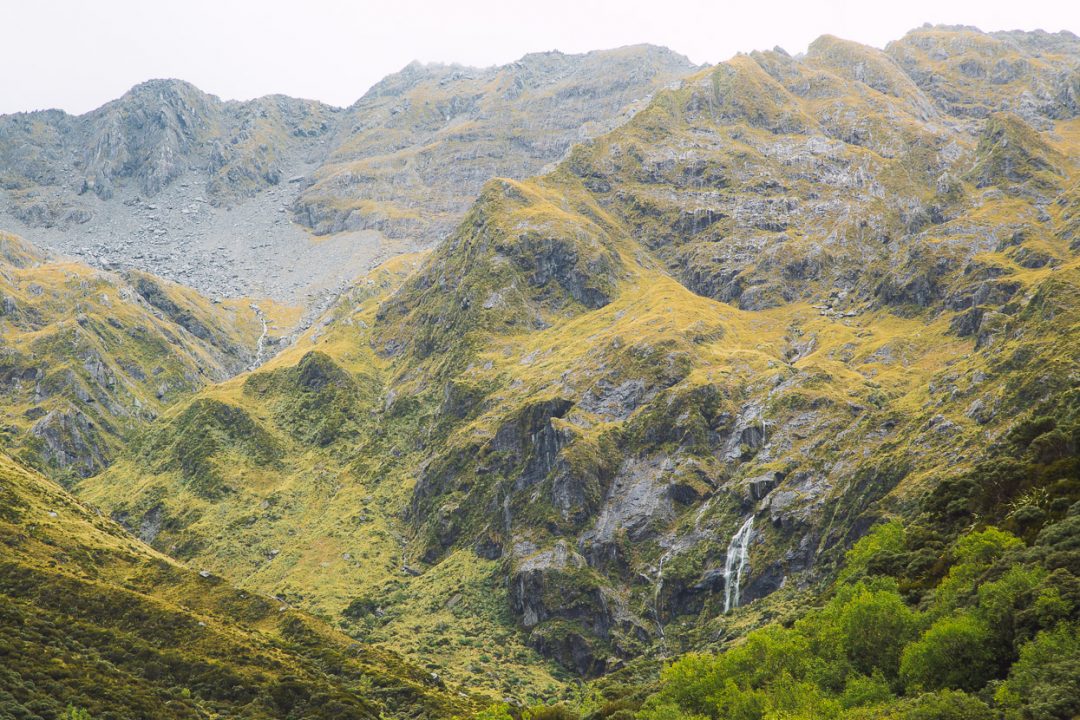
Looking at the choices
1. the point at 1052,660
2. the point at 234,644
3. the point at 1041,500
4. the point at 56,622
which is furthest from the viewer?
the point at 234,644

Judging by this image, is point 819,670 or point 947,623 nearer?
point 947,623

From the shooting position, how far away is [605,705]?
13525cm

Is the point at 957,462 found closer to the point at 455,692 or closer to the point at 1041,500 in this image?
the point at 1041,500

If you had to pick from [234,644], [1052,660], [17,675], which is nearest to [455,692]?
[234,644]

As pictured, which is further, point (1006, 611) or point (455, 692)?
point (455, 692)

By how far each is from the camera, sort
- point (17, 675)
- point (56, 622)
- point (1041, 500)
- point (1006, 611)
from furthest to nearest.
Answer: point (56, 622) < point (17, 675) < point (1041, 500) < point (1006, 611)

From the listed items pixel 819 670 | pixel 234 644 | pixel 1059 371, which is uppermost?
pixel 1059 371

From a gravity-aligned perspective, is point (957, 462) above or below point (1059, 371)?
below

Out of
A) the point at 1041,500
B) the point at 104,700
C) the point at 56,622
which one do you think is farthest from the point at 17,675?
the point at 1041,500

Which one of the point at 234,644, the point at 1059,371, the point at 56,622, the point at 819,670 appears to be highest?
the point at 1059,371

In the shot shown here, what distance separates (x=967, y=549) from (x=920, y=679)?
969 inches

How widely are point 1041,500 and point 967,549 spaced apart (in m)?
15.1

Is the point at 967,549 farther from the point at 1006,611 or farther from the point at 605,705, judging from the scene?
the point at 605,705

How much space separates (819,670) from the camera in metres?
104
